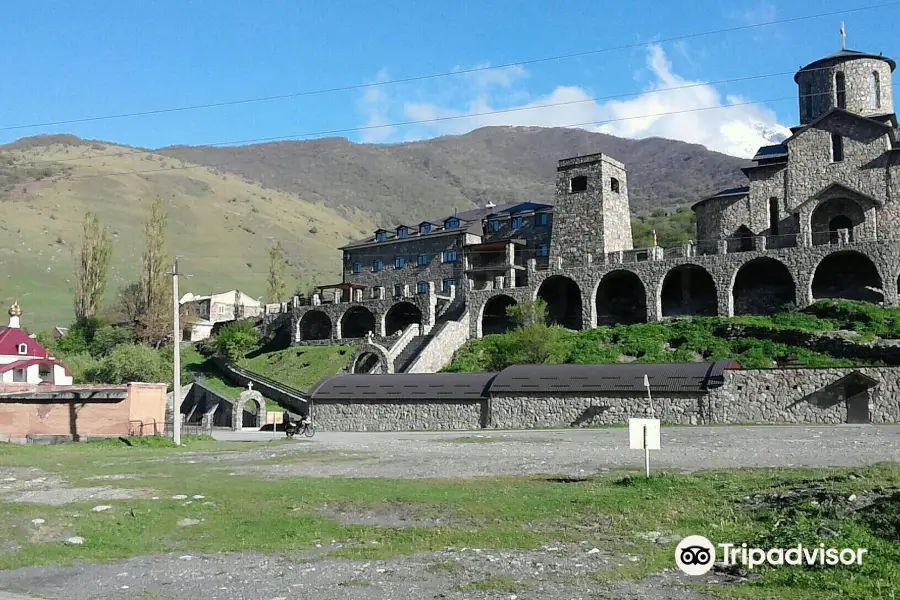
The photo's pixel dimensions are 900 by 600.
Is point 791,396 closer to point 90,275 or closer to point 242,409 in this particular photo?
point 242,409

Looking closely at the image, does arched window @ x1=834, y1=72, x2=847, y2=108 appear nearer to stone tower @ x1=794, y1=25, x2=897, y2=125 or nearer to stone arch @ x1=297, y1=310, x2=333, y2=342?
stone tower @ x1=794, y1=25, x2=897, y2=125

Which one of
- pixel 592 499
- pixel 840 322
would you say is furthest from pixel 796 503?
pixel 840 322

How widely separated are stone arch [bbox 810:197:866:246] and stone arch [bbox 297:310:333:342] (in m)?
36.4

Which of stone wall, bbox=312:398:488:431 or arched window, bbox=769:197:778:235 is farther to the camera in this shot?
arched window, bbox=769:197:778:235

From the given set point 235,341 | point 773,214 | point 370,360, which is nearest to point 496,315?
point 370,360

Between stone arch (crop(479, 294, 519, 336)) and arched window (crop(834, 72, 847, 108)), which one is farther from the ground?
arched window (crop(834, 72, 847, 108))

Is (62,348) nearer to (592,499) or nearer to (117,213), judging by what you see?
(592,499)

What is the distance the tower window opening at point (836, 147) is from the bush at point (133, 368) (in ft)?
152

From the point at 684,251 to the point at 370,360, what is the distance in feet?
69.1

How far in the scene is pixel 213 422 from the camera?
173 feet

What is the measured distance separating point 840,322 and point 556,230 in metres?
22.7

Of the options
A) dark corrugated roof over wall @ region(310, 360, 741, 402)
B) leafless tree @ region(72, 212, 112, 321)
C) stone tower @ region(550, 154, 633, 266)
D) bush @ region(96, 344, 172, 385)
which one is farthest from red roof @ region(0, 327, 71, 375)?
stone tower @ region(550, 154, 633, 266)

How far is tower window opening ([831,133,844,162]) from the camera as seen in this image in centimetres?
5612

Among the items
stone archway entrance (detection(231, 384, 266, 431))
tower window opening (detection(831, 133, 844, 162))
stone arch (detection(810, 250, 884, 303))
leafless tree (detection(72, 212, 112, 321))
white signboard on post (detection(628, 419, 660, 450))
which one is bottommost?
stone archway entrance (detection(231, 384, 266, 431))
